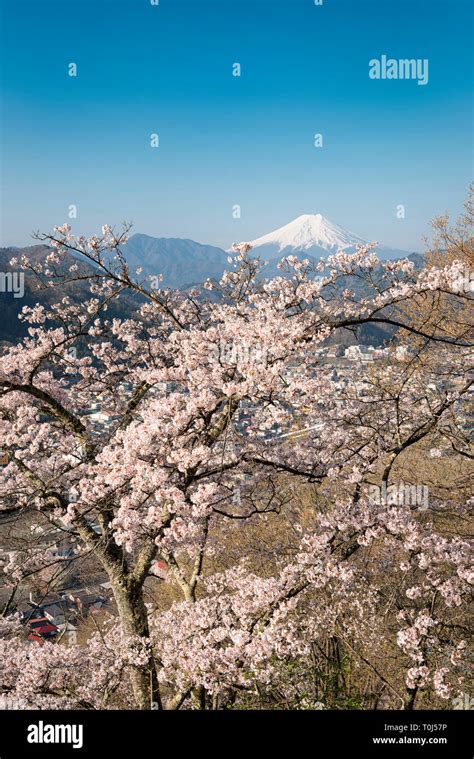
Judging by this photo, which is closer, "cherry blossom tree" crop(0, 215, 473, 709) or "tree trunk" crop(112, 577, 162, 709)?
"cherry blossom tree" crop(0, 215, 473, 709)

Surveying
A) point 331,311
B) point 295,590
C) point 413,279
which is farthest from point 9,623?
point 413,279

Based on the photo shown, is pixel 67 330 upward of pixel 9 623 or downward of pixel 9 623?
upward

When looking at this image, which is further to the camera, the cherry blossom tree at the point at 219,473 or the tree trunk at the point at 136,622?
the tree trunk at the point at 136,622

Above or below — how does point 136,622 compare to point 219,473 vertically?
below

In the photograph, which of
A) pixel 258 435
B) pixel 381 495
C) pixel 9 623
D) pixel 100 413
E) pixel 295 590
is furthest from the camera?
pixel 100 413

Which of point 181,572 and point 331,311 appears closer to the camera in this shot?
point 331,311

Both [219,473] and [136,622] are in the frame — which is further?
[136,622]

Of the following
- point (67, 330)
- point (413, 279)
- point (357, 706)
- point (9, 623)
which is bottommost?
point (357, 706)

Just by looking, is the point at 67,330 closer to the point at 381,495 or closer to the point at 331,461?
the point at 331,461
